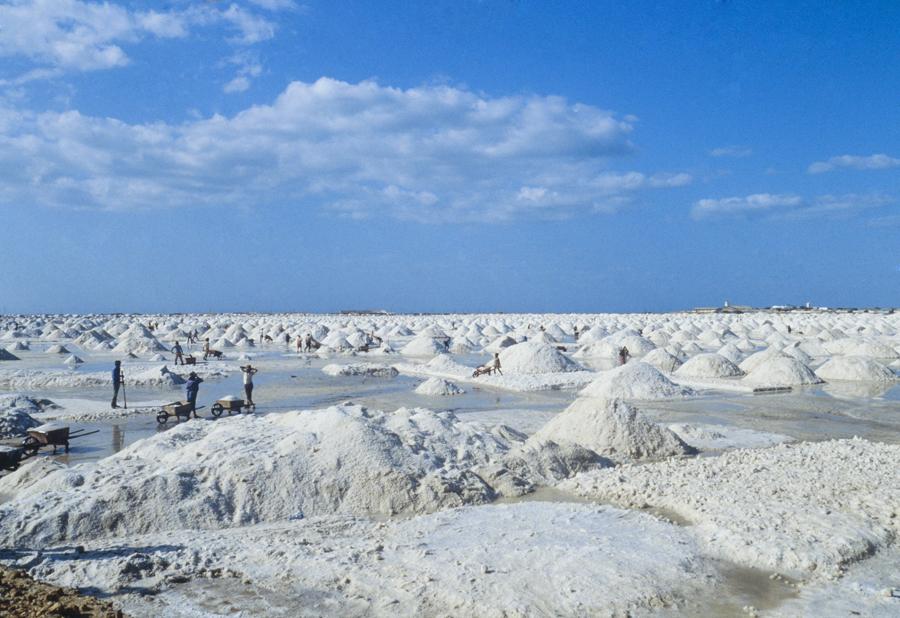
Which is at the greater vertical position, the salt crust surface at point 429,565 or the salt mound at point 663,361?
the salt mound at point 663,361

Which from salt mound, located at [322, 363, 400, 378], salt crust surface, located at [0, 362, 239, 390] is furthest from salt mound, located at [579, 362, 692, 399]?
salt crust surface, located at [0, 362, 239, 390]

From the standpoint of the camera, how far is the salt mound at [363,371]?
22719mm

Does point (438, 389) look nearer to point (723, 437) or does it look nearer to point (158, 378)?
point (723, 437)

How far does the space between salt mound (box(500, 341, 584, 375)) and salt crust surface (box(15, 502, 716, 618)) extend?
14.3 metres

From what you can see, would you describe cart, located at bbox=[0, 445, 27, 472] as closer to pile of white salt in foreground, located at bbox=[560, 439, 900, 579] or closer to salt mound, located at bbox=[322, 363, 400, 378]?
pile of white salt in foreground, located at bbox=[560, 439, 900, 579]

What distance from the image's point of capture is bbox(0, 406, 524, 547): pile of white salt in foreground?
695 cm

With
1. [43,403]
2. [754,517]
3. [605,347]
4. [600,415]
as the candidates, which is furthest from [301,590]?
[605,347]

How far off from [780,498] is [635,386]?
9311mm

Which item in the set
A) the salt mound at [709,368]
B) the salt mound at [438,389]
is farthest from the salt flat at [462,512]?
the salt mound at [709,368]

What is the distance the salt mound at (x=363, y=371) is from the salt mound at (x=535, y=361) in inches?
150

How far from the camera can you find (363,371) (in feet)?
76.1

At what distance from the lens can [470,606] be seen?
516 centimetres

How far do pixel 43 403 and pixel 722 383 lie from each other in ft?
55.9

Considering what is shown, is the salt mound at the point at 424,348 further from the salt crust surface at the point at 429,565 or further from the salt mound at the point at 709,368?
the salt crust surface at the point at 429,565
